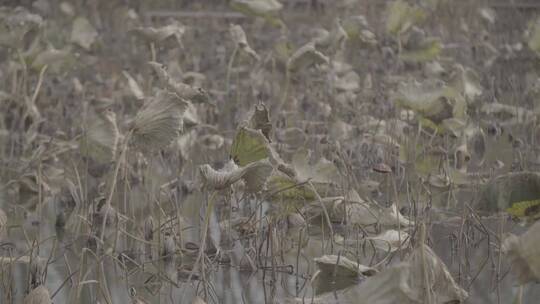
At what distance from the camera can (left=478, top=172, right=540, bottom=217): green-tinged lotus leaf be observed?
188 centimetres

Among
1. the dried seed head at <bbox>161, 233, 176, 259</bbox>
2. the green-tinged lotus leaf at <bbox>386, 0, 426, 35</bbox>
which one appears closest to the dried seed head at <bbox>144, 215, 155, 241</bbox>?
the dried seed head at <bbox>161, 233, 176, 259</bbox>

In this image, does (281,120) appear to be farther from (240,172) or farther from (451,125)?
(240,172)

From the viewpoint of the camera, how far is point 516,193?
190cm

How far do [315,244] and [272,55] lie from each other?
1.77 m

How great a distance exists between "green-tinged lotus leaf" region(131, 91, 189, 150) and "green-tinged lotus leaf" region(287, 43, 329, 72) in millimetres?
986

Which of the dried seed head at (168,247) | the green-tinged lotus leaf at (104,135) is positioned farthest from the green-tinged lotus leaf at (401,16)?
the dried seed head at (168,247)

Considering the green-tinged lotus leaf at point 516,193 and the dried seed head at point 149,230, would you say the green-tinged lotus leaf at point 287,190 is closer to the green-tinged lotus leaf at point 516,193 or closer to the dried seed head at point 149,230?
the dried seed head at point 149,230

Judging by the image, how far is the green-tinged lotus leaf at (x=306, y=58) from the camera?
3.05 meters

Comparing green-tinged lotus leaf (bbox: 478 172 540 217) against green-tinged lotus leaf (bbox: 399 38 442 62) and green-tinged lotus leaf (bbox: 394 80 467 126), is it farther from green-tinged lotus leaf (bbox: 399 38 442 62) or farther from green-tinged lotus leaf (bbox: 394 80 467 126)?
green-tinged lotus leaf (bbox: 399 38 442 62)

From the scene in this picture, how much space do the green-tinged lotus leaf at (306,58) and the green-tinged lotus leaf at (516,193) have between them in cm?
113

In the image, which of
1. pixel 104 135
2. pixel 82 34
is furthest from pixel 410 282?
pixel 82 34

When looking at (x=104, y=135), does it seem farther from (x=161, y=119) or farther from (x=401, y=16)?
(x=401, y=16)

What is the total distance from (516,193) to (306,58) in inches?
50.9

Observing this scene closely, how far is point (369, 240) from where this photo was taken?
Answer: 7.23ft
